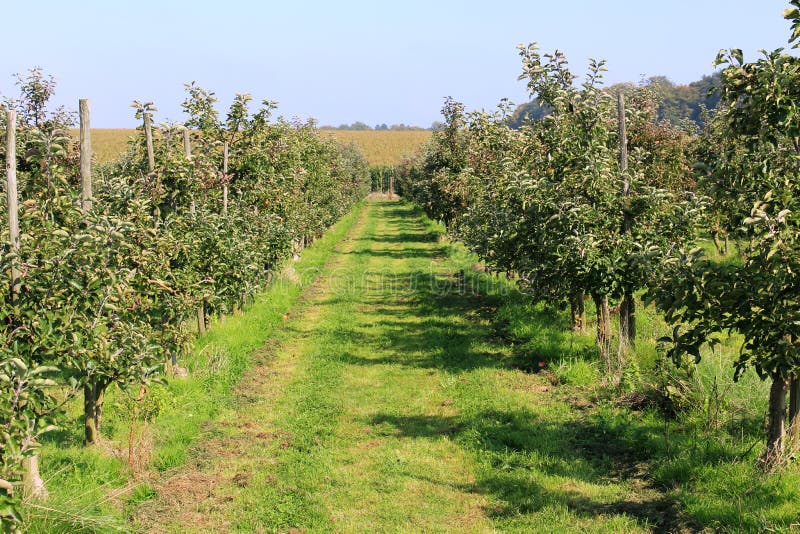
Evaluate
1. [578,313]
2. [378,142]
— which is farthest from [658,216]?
[378,142]

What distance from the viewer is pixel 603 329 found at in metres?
12.3

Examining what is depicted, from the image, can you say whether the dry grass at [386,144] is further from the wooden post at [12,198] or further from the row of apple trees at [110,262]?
the wooden post at [12,198]

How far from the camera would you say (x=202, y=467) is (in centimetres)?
845

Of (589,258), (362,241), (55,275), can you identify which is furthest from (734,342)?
(362,241)

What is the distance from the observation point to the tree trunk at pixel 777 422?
700cm

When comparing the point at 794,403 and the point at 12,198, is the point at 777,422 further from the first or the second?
the point at 12,198

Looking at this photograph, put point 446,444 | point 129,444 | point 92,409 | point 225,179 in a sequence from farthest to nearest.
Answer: point 225,179 → point 446,444 → point 92,409 → point 129,444

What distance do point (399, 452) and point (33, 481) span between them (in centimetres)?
433

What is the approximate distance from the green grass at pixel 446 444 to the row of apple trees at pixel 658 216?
0.72 m

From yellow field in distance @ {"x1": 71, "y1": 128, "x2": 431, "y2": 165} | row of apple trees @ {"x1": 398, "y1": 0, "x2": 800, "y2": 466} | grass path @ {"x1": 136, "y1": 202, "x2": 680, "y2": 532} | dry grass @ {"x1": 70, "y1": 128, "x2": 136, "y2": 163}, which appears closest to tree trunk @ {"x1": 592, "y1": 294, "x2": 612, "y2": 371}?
row of apple trees @ {"x1": 398, "y1": 0, "x2": 800, "y2": 466}

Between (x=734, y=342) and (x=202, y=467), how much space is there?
9.77 meters

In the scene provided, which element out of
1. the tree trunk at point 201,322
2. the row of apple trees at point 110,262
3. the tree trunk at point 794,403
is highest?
the row of apple trees at point 110,262

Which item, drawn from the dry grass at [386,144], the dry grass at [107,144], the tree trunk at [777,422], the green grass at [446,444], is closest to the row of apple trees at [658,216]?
the tree trunk at [777,422]

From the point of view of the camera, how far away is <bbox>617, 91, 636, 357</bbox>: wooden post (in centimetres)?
Answer: 1099
